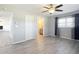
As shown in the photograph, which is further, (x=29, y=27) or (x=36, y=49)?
(x=29, y=27)

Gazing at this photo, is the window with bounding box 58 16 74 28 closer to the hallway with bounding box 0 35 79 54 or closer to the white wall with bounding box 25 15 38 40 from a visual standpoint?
the white wall with bounding box 25 15 38 40

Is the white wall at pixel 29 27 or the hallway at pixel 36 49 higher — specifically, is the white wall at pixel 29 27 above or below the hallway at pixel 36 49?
above

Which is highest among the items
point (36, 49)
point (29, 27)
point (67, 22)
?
point (67, 22)

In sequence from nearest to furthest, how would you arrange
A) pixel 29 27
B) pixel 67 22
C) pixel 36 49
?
pixel 36 49 → pixel 29 27 → pixel 67 22

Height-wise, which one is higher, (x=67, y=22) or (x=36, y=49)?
(x=67, y=22)

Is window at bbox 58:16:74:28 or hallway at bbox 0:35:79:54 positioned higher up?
window at bbox 58:16:74:28

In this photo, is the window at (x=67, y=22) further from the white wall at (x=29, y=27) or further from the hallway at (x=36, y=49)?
the hallway at (x=36, y=49)

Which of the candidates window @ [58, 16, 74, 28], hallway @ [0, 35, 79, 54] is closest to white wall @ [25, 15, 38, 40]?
hallway @ [0, 35, 79, 54]

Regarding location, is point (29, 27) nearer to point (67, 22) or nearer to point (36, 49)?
point (67, 22)

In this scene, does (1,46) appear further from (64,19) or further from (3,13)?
(64,19)

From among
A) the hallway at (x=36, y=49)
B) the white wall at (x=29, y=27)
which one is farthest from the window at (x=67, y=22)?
the hallway at (x=36, y=49)

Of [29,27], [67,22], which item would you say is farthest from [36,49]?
[67,22]
